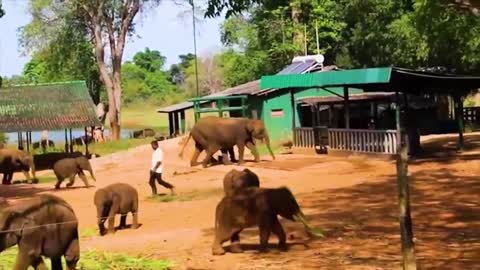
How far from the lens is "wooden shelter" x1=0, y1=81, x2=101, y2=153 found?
38.4m

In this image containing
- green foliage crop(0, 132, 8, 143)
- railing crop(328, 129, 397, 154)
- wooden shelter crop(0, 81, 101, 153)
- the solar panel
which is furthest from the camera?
green foliage crop(0, 132, 8, 143)

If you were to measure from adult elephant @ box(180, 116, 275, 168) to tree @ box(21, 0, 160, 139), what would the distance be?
21162mm

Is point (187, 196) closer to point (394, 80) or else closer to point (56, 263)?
point (394, 80)

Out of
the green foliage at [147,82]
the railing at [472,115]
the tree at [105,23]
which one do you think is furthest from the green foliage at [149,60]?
the railing at [472,115]

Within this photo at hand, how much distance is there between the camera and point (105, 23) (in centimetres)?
5225

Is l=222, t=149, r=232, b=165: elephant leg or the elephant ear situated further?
l=222, t=149, r=232, b=165: elephant leg

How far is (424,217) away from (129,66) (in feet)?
371

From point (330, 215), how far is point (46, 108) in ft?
86.6

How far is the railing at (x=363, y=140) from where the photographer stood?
92.2 feet

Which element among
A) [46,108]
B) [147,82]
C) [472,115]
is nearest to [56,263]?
[46,108]

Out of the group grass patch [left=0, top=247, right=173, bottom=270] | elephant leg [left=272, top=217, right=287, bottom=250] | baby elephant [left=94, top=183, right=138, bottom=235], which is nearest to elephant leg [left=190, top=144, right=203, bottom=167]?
baby elephant [left=94, top=183, right=138, bottom=235]

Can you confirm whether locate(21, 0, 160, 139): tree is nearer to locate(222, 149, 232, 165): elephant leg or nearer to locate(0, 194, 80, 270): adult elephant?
locate(222, 149, 232, 165): elephant leg

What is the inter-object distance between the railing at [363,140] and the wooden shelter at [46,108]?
13.2 meters

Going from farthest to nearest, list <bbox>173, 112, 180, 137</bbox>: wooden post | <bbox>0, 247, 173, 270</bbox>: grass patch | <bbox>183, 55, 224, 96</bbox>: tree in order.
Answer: <bbox>183, 55, 224, 96</bbox>: tree, <bbox>173, 112, 180, 137</bbox>: wooden post, <bbox>0, 247, 173, 270</bbox>: grass patch
